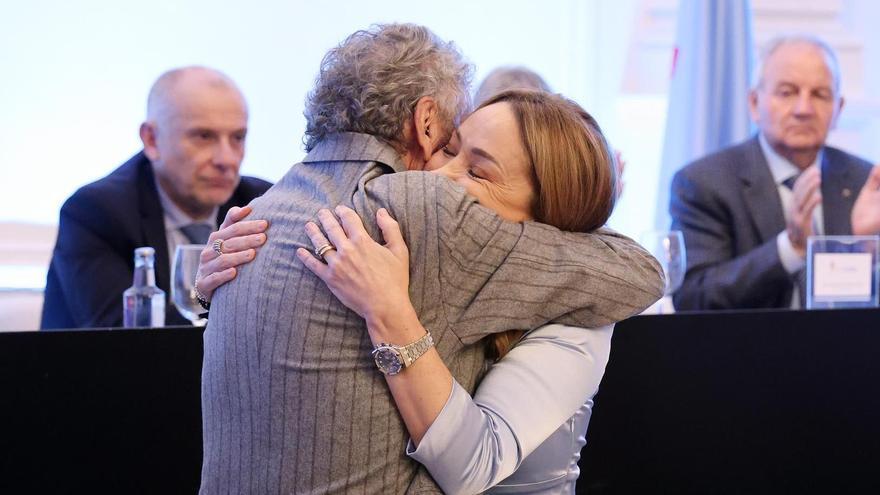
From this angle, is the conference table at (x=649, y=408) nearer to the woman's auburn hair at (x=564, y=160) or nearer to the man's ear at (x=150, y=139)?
the woman's auburn hair at (x=564, y=160)

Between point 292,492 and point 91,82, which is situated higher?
point 91,82

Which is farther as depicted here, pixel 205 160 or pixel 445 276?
pixel 205 160

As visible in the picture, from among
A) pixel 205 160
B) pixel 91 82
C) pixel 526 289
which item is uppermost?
pixel 91 82

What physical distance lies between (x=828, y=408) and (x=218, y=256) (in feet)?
4.29

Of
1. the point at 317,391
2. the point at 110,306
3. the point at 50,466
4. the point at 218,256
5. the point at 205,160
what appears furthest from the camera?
the point at 205,160

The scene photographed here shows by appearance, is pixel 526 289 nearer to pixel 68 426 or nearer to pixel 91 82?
pixel 68 426

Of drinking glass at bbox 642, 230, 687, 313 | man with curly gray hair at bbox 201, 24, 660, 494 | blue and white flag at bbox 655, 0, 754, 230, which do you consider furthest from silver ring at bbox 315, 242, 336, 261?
blue and white flag at bbox 655, 0, 754, 230

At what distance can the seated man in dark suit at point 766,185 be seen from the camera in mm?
2775

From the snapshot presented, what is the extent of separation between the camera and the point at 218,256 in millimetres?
1328

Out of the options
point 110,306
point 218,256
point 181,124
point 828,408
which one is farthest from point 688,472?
point 181,124

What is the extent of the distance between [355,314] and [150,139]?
6.02ft

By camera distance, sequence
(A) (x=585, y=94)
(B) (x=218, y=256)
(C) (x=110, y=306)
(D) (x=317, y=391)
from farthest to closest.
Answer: (A) (x=585, y=94) < (C) (x=110, y=306) < (B) (x=218, y=256) < (D) (x=317, y=391)

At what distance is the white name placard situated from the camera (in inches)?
90.3

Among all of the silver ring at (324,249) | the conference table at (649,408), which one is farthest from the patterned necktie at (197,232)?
the silver ring at (324,249)
